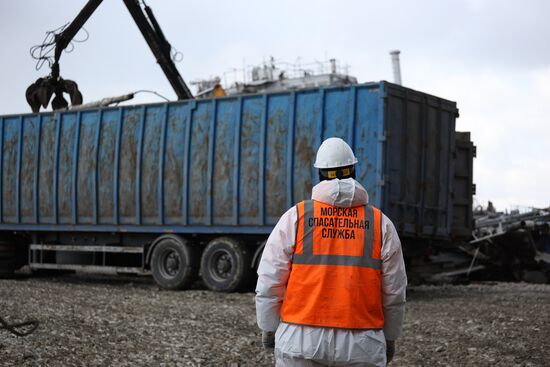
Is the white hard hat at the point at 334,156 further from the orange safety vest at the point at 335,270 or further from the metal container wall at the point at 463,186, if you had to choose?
the metal container wall at the point at 463,186

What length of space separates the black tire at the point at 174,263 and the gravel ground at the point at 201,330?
27.2 inches

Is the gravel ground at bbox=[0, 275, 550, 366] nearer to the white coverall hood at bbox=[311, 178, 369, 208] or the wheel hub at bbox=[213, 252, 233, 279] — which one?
the wheel hub at bbox=[213, 252, 233, 279]

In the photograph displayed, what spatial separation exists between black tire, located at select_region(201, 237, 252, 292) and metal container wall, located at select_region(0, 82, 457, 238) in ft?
0.94

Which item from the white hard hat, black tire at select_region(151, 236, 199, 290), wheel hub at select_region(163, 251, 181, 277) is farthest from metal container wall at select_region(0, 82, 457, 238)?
the white hard hat

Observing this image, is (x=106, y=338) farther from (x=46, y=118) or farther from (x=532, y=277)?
(x=532, y=277)

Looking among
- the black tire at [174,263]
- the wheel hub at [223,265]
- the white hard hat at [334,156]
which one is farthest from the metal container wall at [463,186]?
the white hard hat at [334,156]

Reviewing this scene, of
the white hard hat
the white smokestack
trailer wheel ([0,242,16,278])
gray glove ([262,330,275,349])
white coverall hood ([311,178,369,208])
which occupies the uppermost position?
the white smokestack

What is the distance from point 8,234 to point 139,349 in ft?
36.1

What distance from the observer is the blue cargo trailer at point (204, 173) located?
13141 mm

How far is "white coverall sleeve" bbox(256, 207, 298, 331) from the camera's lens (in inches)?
159

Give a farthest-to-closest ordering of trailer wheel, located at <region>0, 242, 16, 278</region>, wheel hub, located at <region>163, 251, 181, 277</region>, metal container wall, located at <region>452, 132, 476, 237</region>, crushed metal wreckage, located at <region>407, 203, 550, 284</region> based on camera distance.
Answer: trailer wheel, located at <region>0, 242, 16, 278</region> < crushed metal wreckage, located at <region>407, 203, 550, 284</region> < wheel hub, located at <region>163, 251, 181, 277</region> < metal container wall, located at <region>452, 132, 476, 237</region>

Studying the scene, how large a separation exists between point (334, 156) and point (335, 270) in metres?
0.55

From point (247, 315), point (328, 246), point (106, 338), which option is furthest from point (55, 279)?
point (328, 246)

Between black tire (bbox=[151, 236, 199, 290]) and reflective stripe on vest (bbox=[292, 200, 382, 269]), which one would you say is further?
black tire (bbox=[151, 236, 199, 290])
